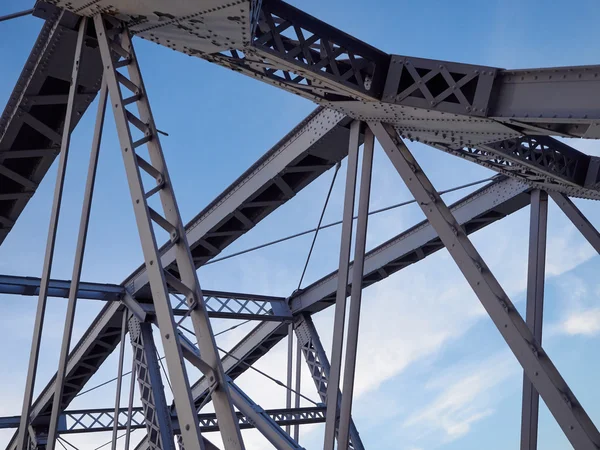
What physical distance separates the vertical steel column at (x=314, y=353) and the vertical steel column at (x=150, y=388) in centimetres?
367

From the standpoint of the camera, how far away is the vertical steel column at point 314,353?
19609mm

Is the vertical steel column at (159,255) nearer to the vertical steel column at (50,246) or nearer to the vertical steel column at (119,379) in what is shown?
the vertical steel column at (50,246)

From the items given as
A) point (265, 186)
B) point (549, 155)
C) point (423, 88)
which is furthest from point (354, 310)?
point (265, 186)

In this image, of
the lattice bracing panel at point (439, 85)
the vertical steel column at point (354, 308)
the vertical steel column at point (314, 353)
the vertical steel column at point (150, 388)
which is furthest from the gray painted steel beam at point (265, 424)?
the lattice bracing panel at point (439, 85)

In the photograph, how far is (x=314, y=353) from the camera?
20062 millimetres

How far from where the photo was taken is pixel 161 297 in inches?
315

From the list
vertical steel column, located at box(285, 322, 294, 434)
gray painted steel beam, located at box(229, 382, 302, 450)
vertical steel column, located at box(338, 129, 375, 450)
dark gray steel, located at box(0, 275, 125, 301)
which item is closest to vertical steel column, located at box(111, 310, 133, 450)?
dark gray steel, located at box(0, 275, 125, 301)

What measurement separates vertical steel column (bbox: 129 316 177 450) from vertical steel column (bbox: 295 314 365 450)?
3.67 metres

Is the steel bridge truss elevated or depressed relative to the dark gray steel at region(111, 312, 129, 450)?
depressed

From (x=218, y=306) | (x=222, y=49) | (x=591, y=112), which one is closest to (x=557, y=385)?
(x=591, y=112)

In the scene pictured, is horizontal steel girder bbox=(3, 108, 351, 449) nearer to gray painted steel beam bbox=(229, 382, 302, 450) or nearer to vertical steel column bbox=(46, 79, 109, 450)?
gray painted steel beam bbox=(229, 382, 302, 450)

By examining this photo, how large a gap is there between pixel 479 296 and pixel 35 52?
7180 millimetres

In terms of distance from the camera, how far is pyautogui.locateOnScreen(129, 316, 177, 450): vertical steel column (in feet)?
61.0

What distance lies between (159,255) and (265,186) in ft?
21.7
